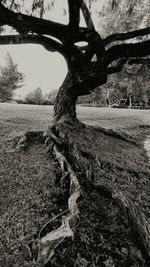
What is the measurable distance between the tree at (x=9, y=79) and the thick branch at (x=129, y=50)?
1377 inches

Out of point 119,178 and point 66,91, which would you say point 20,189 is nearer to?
point 119,178

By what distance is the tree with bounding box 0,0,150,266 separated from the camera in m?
3.64

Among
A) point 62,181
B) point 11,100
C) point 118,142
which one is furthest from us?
point 11,100

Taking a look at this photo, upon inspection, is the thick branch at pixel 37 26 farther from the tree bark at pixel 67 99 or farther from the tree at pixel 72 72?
the tree bark at pixel 67 99

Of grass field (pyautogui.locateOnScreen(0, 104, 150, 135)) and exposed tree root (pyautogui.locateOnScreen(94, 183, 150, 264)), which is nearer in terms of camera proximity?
exposed tree root (pyautogui.locateOnScreen(94, 183, 150, 264))

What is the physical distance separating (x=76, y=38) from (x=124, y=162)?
13.1 feet

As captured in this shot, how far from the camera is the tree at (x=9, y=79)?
41.6 m

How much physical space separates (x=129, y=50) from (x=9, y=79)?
35882 mm

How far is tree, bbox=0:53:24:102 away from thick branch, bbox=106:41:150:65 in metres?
35.0

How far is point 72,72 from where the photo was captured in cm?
888

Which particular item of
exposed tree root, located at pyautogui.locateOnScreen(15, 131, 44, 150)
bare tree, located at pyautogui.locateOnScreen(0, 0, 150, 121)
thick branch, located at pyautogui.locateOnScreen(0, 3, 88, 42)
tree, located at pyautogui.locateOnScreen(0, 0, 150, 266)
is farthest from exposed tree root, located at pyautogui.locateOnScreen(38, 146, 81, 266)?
bare tree, located at pyautogui.locateOnScreen(0, 0, 150, 121)

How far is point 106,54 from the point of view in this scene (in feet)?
28.6

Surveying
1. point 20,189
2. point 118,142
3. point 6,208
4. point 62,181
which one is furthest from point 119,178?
point 118,142

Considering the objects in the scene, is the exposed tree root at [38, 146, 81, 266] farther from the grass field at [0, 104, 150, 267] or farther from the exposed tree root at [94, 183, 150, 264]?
the exposed tree root at [94, 183, 150, 264]
